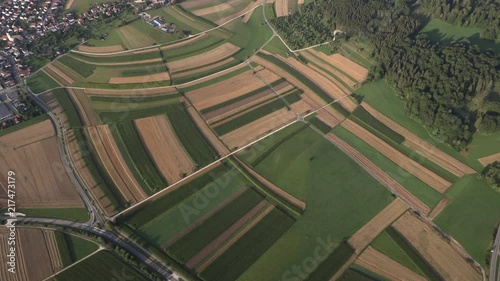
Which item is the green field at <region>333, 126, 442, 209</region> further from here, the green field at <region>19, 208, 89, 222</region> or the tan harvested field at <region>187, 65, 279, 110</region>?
the green field at <region>19, 208, 89, 222</region>

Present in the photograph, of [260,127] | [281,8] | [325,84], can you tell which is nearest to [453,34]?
[325,84]

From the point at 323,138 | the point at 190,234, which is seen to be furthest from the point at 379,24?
the point at 190,234

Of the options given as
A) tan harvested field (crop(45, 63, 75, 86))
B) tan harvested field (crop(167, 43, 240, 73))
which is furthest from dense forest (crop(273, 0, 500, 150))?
tan harvested field (crop(45, 63, 75, 86))

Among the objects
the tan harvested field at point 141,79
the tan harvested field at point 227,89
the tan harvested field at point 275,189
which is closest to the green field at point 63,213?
the tan harvested field at point 275,189

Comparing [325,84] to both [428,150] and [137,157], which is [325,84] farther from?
[137,157]

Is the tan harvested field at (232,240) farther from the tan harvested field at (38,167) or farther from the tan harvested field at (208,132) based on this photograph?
the tan harvested field at (38,167)
